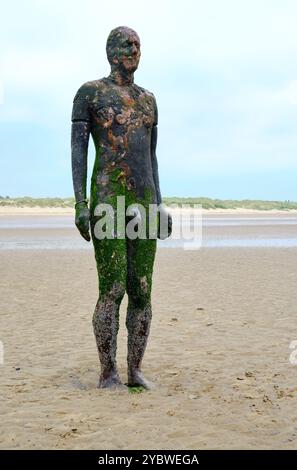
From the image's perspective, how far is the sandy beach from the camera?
176 inches

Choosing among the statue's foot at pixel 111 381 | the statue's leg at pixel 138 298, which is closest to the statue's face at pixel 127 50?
the statue's leg at pixel 138 298

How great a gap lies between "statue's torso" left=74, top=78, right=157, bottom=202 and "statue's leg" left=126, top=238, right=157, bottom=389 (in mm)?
461

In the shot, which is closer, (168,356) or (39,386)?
(39,386)

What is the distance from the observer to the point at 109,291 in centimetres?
531

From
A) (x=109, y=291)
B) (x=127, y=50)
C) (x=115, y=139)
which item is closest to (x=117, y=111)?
(x=115, y=139)

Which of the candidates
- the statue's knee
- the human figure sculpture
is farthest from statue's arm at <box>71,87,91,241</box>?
the statue's knee

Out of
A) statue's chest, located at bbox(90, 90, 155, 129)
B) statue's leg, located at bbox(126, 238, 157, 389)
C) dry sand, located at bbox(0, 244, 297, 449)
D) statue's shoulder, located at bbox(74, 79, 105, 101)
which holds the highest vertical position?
statue's shoulder, located at bbox(74, 79, 105, 101)

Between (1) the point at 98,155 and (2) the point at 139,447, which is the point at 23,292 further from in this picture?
(2) the point at 139,447

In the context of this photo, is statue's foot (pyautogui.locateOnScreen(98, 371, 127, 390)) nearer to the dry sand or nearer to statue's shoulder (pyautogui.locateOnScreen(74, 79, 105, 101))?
the dry sand

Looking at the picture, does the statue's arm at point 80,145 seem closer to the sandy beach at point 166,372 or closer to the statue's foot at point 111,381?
the statue's foot at point 111,381

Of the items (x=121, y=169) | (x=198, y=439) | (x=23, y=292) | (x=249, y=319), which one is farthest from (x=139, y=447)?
(x=23, y=292)

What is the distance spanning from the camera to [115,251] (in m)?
5.27

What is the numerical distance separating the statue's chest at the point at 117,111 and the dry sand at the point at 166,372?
2261 millimetres

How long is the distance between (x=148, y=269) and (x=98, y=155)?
3.45 feet
